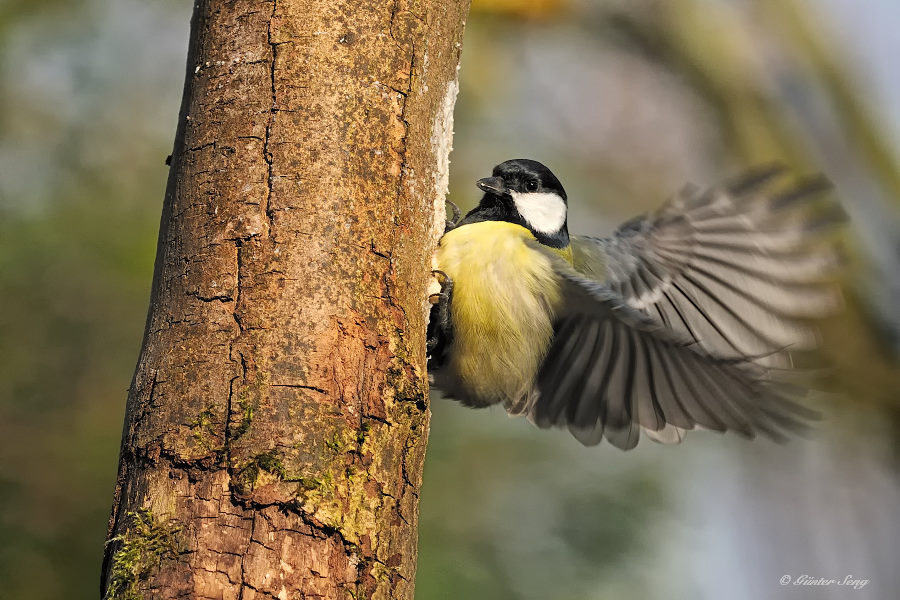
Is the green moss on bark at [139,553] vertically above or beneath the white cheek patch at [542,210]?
beneath

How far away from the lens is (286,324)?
61.1 inches

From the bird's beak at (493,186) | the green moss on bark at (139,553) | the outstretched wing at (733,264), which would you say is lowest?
the green moss on bark at (139,553)

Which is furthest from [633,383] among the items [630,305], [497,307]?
[497,307]

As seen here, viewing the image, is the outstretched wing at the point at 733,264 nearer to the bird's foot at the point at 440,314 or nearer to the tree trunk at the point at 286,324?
the bird's foot at the point at 440,314

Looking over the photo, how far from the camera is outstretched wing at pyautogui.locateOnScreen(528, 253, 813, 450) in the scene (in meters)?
2.35

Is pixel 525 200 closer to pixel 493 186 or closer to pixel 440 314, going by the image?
pixel 493 186

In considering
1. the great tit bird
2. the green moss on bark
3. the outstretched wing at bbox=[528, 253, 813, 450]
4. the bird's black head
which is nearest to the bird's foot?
the great tit bird

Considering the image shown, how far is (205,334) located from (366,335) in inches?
11.7

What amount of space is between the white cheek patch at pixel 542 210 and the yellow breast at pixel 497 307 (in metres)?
0.19

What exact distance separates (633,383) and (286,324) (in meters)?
1.59

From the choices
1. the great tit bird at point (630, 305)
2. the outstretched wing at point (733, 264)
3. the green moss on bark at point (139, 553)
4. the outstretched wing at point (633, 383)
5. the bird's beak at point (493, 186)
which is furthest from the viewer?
the bird's beak at point (493, 186)

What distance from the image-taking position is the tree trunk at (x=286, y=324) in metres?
1.45

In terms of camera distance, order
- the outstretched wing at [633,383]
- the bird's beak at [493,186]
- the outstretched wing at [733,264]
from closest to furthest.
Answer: the outstretched wing at [633,383], the outstretched wing at [733,264], the bird's beak at [493,186]

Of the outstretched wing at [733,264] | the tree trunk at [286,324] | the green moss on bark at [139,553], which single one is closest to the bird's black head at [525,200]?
the outstretched wing at [733,264]
